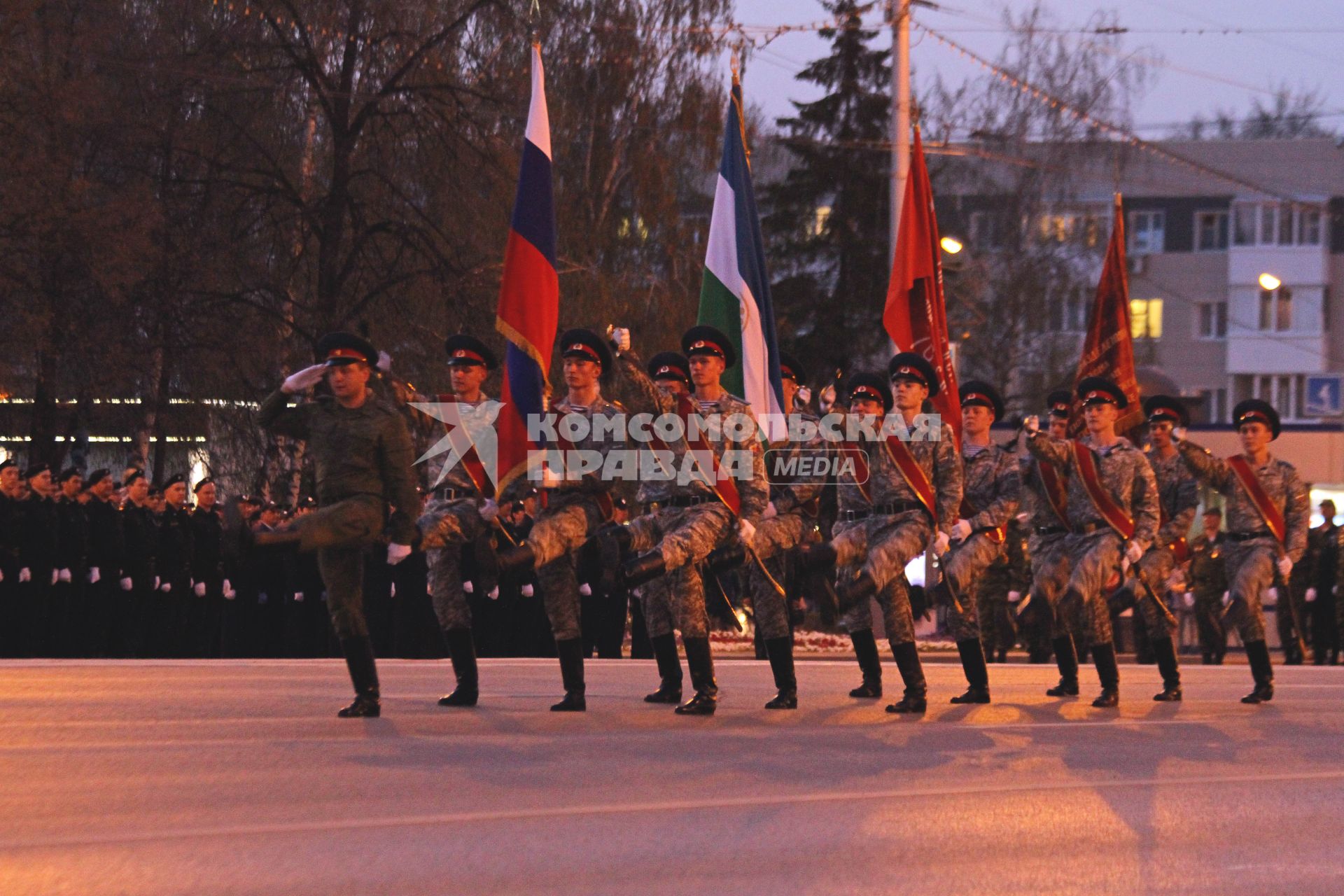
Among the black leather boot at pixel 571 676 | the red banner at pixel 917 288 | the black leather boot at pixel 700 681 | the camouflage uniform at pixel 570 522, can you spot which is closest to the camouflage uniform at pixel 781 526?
the black leather boot at pixel 700 681

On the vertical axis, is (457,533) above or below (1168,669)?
above

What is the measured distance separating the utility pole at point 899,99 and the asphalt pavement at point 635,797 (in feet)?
38.7

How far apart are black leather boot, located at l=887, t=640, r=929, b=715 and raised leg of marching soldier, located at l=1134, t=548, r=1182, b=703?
2.23 meters

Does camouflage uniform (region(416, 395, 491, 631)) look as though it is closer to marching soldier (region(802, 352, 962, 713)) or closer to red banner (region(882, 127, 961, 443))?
marching soldier (region(802, 352, 962, 713))

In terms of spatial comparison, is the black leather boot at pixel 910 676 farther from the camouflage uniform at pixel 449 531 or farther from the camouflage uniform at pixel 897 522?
the camouflage uniform at pixel 449 531

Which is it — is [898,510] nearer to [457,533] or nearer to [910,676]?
[910,676]

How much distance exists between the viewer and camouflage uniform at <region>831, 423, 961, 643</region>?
11234 mm

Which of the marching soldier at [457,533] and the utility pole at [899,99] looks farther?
the utility pole at [899,99]

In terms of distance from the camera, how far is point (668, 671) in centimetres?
1116

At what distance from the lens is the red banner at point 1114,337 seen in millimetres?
Result: 15219

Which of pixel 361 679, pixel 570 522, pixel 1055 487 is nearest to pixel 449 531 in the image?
pixel 570 522

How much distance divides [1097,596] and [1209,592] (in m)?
9.55

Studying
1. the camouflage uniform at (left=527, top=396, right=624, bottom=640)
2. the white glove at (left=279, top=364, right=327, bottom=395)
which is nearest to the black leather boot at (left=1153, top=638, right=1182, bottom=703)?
the camouflage uniform at (left=527, top=396, right=624, bottom=640)

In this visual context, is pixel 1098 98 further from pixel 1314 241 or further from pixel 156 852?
pixel 156 852
